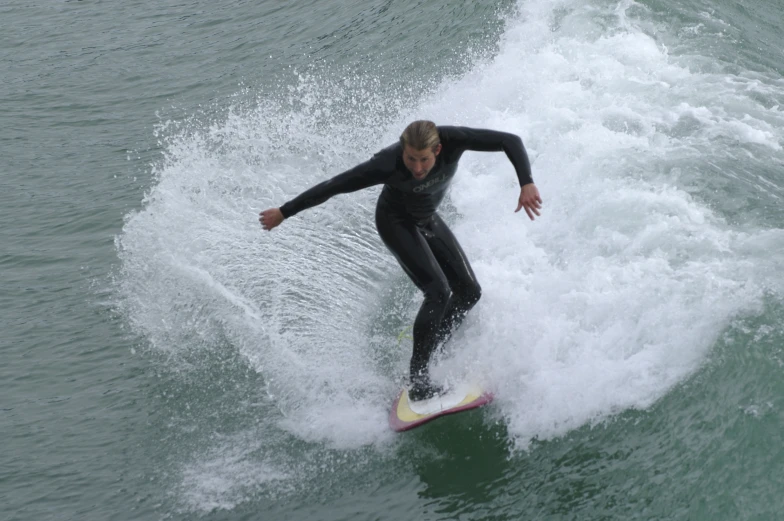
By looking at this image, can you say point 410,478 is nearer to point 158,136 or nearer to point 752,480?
point 752,480

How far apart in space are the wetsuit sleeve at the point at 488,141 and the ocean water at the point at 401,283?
159cm

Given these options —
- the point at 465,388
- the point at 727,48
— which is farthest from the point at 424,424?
the point at 727,48

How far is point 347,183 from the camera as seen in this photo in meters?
6.58

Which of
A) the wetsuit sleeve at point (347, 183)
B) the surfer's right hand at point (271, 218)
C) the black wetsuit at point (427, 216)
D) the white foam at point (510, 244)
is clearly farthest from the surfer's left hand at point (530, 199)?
the surfer's right hand at point (271, 218)

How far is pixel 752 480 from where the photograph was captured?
6.01 m

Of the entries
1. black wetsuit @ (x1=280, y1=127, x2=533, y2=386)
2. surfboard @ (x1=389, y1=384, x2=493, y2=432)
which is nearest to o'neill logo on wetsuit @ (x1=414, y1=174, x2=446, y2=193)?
black wetsuit @ (x1=280, y1=127, x2=533, y2=386)

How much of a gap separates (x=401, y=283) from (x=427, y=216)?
7.26ft

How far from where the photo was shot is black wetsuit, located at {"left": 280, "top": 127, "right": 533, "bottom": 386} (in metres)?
6.55

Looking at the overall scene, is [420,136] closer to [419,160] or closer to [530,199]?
[419,160]

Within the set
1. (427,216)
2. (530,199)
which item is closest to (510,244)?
(427,216)

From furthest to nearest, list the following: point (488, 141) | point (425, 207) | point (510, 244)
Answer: point (510, 244) → point (425, 207) → point (488, 141)

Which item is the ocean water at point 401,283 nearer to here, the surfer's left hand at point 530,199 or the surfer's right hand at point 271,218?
the surfer's left hand at point 530,199

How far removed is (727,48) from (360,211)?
17.7 feet

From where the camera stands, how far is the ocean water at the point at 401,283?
6.75m
